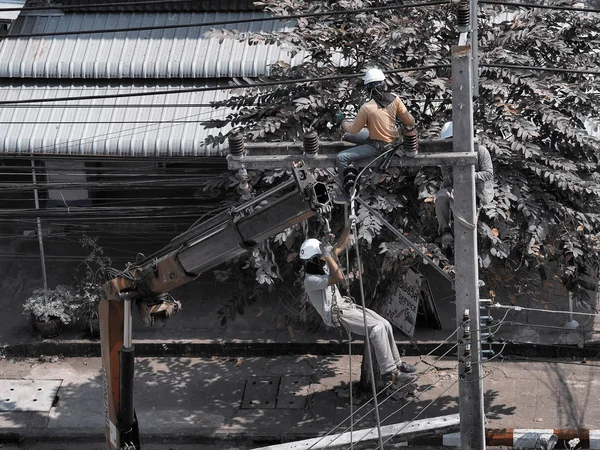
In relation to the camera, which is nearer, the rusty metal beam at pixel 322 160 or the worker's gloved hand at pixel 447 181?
the rusty metal beam at pixel 322 160

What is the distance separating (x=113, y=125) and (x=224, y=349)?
4214 millimetres

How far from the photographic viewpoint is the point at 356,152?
38.6 ft

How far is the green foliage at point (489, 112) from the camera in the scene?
1415 centimetres

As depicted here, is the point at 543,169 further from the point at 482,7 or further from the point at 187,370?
the point at 187,370

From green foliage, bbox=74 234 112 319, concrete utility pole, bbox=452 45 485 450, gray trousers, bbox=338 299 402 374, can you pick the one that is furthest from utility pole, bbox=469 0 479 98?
green foliage, bbox=74 234 112 319

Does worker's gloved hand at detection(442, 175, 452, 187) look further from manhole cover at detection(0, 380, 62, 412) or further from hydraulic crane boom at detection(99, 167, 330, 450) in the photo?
manhole cover at detection(0, 380, 62, 412)

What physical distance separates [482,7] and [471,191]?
4146 millimetres

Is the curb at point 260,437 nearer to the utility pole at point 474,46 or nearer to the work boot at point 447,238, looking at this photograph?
the work boot at point 447,238

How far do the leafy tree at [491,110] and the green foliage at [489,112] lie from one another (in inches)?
0.6

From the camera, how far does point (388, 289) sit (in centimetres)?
1605

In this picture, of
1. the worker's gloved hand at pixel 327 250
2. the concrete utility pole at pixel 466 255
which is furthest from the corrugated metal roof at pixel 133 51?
the worker's gloved hand at pixel 327 250

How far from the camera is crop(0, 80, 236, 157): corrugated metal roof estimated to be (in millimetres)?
19141

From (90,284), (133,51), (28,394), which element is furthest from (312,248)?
(133,51)

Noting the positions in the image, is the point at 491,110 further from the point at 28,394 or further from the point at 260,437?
the point at 28,394
